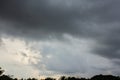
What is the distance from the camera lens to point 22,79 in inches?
6393

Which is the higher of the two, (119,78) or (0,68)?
(0,68)

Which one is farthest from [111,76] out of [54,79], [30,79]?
→ [30,79]

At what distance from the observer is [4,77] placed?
15638 centimetres

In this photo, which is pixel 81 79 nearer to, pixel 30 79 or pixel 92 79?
pixel 92 79

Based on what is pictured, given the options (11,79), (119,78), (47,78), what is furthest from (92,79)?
(11,79)

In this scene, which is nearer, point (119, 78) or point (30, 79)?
point (119, 78)

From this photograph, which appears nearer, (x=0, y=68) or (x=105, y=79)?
(x=105, y=79)

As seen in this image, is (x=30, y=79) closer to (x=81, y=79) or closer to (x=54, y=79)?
(x=54, y=79)

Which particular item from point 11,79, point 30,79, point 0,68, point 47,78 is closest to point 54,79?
point 47,78

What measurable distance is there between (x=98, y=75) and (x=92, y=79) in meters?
6.98

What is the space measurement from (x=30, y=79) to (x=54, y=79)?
52.6ft

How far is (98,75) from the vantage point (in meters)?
165

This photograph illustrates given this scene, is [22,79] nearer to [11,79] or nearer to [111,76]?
[11,79]

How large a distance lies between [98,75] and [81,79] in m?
13.5
